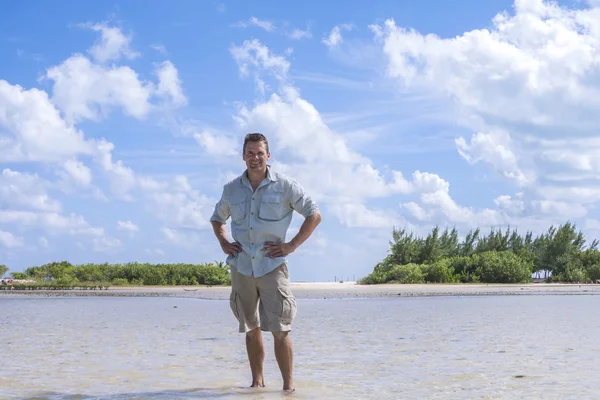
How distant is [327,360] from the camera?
28.8 feet

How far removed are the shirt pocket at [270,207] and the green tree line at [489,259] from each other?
36.7m

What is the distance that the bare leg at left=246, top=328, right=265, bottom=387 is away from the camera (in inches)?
253

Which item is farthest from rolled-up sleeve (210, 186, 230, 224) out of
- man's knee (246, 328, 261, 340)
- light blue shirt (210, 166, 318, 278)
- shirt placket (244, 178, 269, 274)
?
man's knee (246, 328, 261, 340)

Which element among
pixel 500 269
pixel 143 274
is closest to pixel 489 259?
pixel 500 269

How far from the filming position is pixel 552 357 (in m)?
8.74

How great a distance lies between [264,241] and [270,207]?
31cm

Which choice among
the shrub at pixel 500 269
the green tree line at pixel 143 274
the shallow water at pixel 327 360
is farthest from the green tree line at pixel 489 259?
the shallow water at pixel 327 360

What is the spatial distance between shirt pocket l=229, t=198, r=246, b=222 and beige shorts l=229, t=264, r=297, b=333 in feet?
1.52

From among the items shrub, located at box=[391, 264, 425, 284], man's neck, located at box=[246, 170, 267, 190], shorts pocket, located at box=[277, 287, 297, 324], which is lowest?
shorts pocket, located at box=[277, 287, 297, 324]

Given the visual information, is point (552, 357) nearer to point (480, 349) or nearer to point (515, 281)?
point (480, 349)

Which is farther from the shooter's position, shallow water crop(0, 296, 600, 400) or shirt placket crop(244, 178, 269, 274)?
shallow water crop(0, 296, 600, 400)

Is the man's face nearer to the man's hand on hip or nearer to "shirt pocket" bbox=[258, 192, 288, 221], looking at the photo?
"shirt pocket" bbox=[258, 192, 288, 221]

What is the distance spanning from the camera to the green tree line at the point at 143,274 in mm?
46500

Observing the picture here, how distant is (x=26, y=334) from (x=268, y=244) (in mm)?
8612
